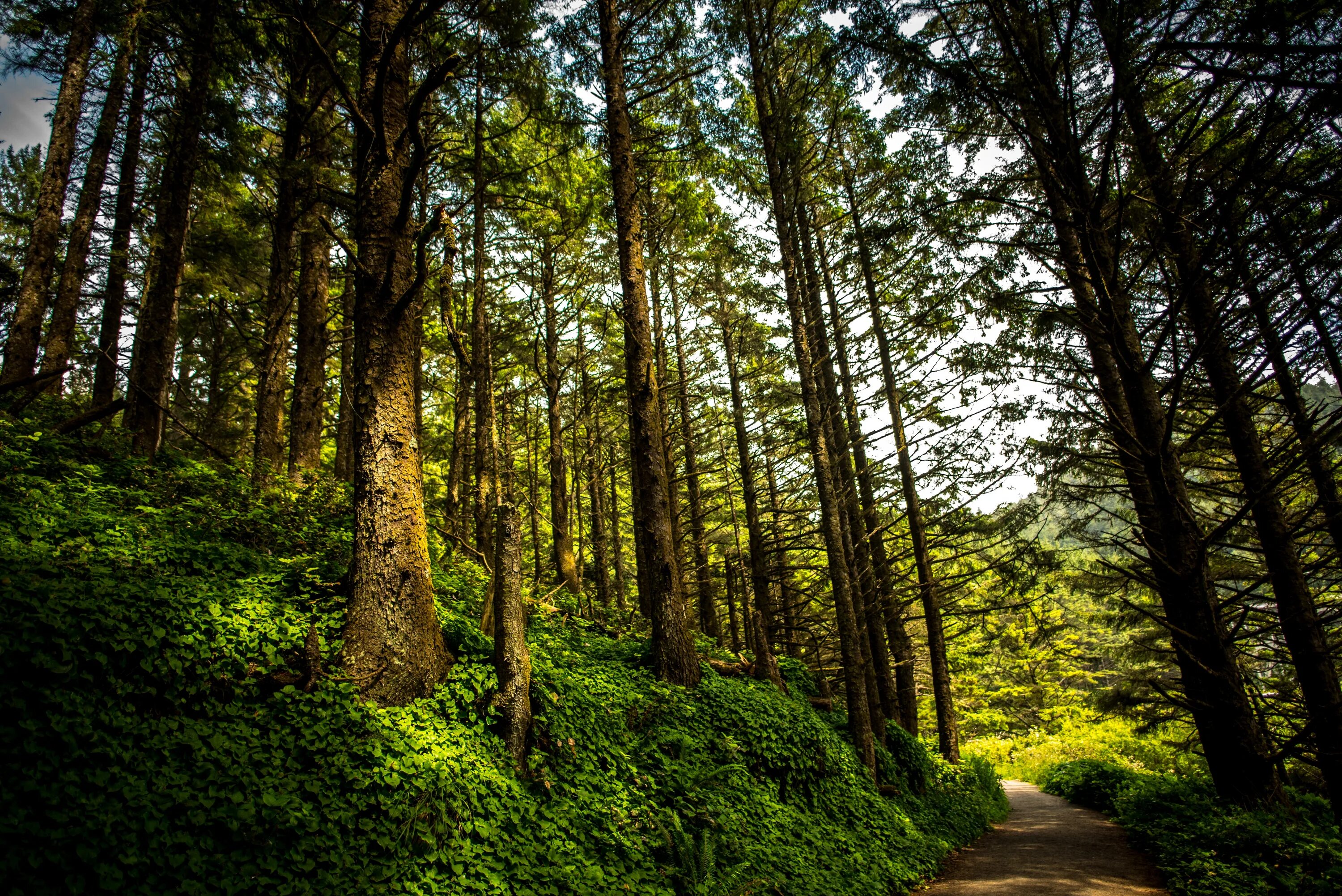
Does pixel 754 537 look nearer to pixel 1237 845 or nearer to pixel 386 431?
pixel 1237 845

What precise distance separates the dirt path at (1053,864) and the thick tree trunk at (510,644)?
5.23 m

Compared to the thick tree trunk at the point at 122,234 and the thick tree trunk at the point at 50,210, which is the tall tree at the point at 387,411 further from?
the thick tree trunk at the point at 122,234

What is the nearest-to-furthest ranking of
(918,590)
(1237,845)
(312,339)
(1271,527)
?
1. (1237,845)
2. (1271,527)
3. (312,339)
4. (918,590)

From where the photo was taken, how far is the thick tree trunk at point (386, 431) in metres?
4.04

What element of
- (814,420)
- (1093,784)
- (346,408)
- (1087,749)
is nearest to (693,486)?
(814,420)

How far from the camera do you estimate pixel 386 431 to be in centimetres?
438

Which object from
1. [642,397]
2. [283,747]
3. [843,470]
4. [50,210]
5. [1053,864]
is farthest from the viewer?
[843,470]

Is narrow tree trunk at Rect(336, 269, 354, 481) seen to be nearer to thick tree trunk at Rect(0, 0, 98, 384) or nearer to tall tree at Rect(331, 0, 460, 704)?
thick tree trunk at Rect(0, 0, 98, 384)

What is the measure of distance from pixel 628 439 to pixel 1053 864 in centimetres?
1279

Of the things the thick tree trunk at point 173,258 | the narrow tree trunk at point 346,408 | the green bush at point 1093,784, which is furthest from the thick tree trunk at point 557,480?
the green bush at point 1093,784

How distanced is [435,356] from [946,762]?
1614cm

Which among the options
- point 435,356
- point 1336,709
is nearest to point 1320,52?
point 1336,709

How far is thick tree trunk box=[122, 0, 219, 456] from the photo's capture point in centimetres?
716

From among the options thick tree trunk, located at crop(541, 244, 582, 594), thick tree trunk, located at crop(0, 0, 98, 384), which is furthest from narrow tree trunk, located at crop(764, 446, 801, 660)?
thick tree trunk, located at crop(0, 0, 98, 384)
